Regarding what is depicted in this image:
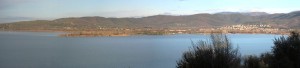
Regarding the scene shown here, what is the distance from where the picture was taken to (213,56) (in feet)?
54.5

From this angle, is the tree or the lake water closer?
the tree

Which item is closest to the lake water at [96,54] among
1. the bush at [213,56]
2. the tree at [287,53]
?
the tree at [287,53]

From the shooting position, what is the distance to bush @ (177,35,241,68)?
54.3 ft

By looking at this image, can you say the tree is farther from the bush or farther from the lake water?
the lake water

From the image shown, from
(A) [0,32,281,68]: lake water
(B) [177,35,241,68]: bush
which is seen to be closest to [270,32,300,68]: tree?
(B) [177,35,241,68]: bush

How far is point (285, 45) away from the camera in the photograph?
22.3 metres

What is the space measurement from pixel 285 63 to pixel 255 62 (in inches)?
83.7

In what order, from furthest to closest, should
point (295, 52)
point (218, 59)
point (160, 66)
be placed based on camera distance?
point (160, 66), point (295, 52), point (218, 59)

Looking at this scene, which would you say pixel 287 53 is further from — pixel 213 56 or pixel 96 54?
pixel 96 54

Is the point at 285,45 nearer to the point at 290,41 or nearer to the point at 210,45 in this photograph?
the point at 290,41

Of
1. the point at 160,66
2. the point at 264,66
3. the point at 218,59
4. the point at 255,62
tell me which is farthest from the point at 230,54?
the point at 160,66

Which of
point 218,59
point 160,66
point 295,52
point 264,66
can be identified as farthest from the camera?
point 160,66

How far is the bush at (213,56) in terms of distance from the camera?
54.3 ft

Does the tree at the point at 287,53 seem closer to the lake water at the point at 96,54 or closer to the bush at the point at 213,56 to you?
the bush at the point at 213,56
